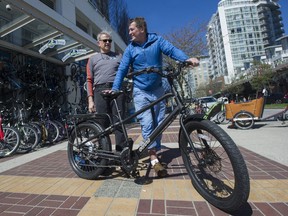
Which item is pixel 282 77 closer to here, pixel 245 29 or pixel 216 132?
pixel 216 132

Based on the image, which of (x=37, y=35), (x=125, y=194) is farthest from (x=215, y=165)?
(x=37, y=35)

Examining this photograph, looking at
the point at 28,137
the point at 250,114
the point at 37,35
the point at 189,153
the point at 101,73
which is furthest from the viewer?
the point at 250,114

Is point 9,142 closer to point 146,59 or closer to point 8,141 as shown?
point 8,141

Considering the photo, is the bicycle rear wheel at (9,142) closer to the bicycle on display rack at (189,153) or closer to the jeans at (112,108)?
the bicycle on display rack at (189,153)

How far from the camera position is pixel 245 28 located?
111188mm

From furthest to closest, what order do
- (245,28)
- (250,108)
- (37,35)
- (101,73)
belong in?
(245,28), (250,108), (37,35), (101,73)

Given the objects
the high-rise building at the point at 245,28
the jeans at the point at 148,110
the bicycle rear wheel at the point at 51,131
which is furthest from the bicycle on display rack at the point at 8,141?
the high-rise building at the point at 245,28

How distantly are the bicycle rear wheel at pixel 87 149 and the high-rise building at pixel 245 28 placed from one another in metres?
109

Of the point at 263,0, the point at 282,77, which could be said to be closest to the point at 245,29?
the point at 263,0

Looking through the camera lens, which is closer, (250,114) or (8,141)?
(8,141)

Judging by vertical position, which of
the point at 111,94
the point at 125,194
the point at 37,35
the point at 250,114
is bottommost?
the point at 125,194

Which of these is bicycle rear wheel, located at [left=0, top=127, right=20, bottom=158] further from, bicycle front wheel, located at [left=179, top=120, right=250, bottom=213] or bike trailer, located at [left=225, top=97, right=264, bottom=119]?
bike trailer, located at [left=225, top=97, right=264, bottom=119]

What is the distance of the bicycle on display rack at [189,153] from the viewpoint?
80.9 inches

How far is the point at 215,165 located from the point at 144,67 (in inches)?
58.1
